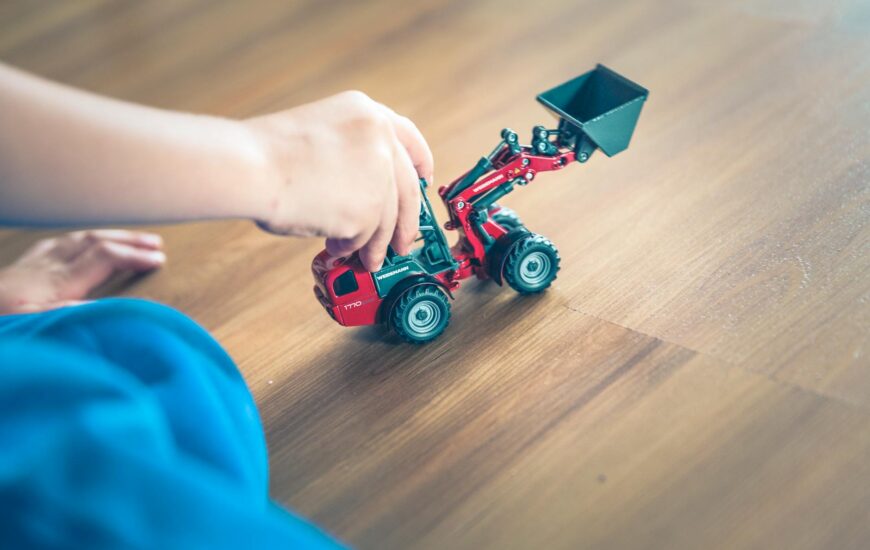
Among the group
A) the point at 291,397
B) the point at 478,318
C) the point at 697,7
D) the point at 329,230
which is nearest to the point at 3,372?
the point at 329,230

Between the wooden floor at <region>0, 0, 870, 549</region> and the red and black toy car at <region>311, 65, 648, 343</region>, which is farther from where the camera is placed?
the red and black toy car at <region>311, 65, 648, 343</region>

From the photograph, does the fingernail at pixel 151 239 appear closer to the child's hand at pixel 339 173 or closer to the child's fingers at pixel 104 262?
the child's fingers at pixel 104 262

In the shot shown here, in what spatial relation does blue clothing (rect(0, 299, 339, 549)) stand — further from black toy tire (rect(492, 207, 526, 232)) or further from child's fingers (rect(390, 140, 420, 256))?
black toy tire (rect(492, 207, 526, 232))

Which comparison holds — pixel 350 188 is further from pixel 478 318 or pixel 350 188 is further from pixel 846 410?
pixel 846 410

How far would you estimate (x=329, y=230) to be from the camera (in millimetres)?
674

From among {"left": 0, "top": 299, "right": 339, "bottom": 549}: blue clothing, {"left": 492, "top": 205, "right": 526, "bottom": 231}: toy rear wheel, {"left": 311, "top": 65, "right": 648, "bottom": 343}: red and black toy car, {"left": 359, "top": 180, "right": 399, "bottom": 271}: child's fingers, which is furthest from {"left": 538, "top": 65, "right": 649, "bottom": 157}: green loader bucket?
{"left": 0, "top": 299, "right": 339, "bottom": 549}: blue clothing

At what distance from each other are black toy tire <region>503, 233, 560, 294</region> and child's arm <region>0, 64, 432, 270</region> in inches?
6.1

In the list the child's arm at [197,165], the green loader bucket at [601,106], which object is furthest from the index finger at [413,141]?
the green loader bucket at [601,106]

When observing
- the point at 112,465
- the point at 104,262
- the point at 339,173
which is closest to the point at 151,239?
the point at 104,262

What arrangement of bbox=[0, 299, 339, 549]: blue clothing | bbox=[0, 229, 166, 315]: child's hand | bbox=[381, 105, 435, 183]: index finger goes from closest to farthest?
bbox=[0, 299, 339, 549]: blue clothing, bbox=[381, 105, 435, 183]: index finger, bbox=[0, 229, 166, 315]: child's hand

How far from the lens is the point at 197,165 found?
0.58m

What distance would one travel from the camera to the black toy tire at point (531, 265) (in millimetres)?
863

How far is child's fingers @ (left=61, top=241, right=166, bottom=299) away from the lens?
42.8 inches

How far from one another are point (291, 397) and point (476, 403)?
0.19 meters
